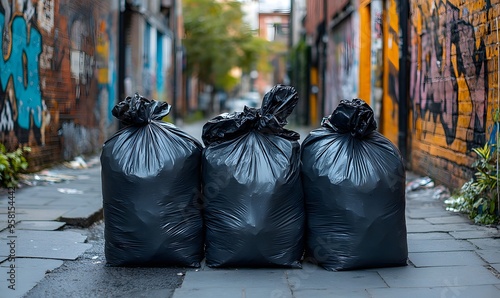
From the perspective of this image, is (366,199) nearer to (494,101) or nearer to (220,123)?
(220,123)

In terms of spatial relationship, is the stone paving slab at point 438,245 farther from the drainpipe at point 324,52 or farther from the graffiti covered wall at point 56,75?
the drainpipe at point 324,52

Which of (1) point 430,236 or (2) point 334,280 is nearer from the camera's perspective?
(2) point 334,280

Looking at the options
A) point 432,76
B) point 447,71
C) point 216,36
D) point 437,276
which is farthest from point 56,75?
point 216,36

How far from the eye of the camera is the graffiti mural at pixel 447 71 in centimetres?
704

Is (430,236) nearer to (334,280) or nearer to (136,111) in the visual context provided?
(334,280)

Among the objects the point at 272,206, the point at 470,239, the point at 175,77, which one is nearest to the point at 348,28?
the point at 175,77

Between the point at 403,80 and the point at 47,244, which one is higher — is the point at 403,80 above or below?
above

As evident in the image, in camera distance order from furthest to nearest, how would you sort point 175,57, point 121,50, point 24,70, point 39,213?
point 175,57 < point 121,50 < point 24,70 < point 39,213

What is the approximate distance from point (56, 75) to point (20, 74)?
65.2 inches

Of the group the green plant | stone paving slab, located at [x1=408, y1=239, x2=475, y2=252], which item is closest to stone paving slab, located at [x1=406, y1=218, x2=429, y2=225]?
stone paving slab, located at [x1=408, y1=239, x2=475, y2=252]

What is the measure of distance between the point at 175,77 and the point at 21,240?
20.3 meters

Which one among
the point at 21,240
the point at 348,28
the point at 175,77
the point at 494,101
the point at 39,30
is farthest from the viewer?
the point at 175,77

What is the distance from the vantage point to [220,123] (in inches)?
185

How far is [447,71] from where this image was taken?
8.24 m
